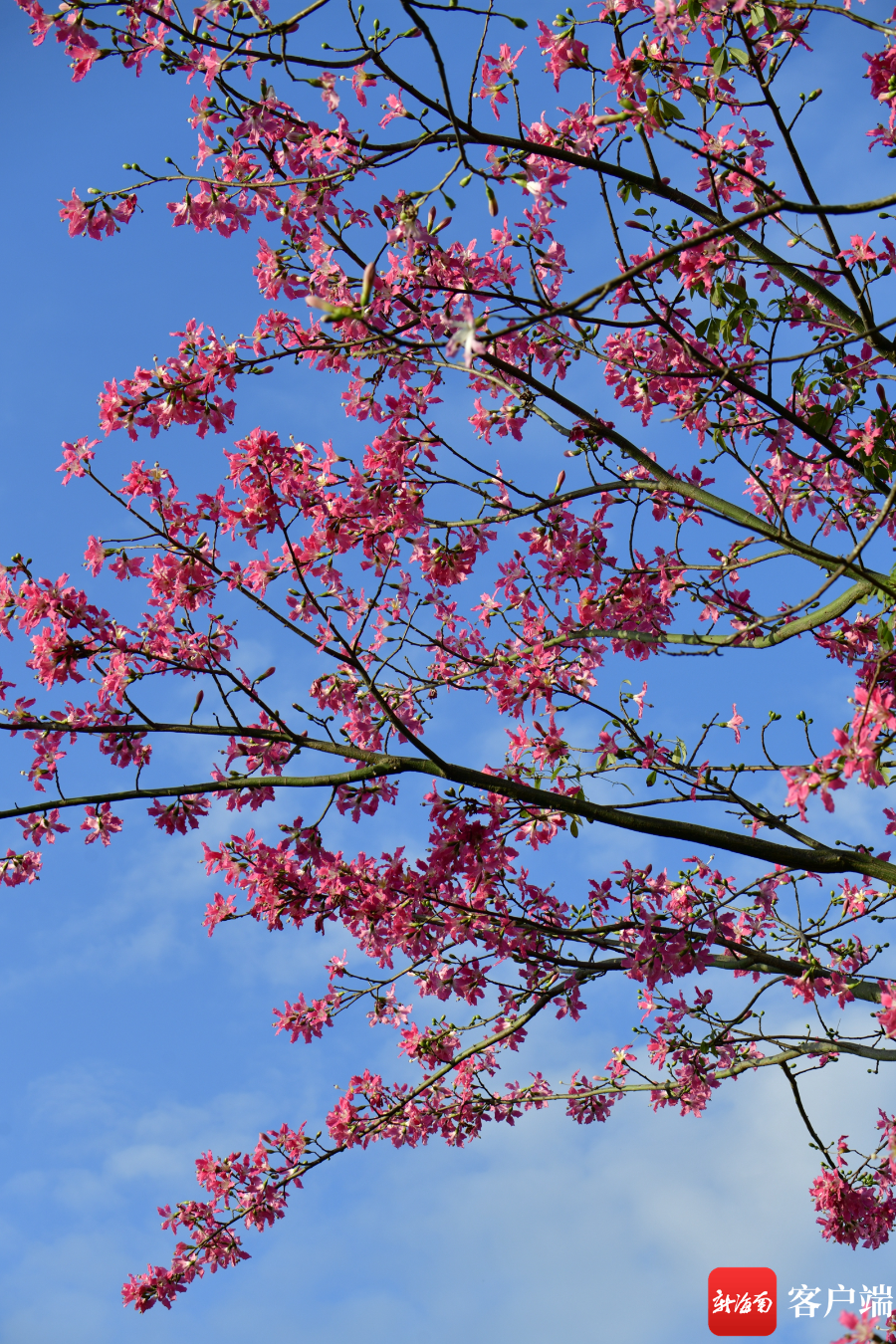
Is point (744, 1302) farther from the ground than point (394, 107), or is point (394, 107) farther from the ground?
point (394, 107)

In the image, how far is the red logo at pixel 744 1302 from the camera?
6.46 metres

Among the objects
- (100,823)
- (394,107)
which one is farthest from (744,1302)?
(394,107)

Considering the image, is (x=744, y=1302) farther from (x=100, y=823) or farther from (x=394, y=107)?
(x=394, y=107)

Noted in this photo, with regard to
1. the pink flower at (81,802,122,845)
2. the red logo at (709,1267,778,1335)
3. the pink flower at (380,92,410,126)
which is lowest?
the red logo at (709,1267,778,1335)

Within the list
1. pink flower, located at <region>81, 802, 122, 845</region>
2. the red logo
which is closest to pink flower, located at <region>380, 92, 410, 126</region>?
pink flower, located at <region>81, 802, 122, 845</region>

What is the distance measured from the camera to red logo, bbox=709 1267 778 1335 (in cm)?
646

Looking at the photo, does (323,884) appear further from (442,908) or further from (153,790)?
(153,790)

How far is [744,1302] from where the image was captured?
21.3 ft

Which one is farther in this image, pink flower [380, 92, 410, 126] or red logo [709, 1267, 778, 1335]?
red logo [709, 1267, 778, 1335]

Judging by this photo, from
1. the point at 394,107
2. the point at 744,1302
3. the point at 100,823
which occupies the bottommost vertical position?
the point at 744,1302

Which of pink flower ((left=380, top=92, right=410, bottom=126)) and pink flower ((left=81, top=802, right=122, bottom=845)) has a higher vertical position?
pink flower ((left=380, top=92, right=410, bottom=126))

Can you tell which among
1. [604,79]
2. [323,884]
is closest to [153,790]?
[323,884]

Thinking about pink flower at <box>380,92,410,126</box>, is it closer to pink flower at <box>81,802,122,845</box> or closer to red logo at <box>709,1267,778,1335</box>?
pink flower at <box>81,802,122,845</box>

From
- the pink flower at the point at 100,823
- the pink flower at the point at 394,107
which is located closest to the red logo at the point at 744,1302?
the pink flower at the point at 100,823
